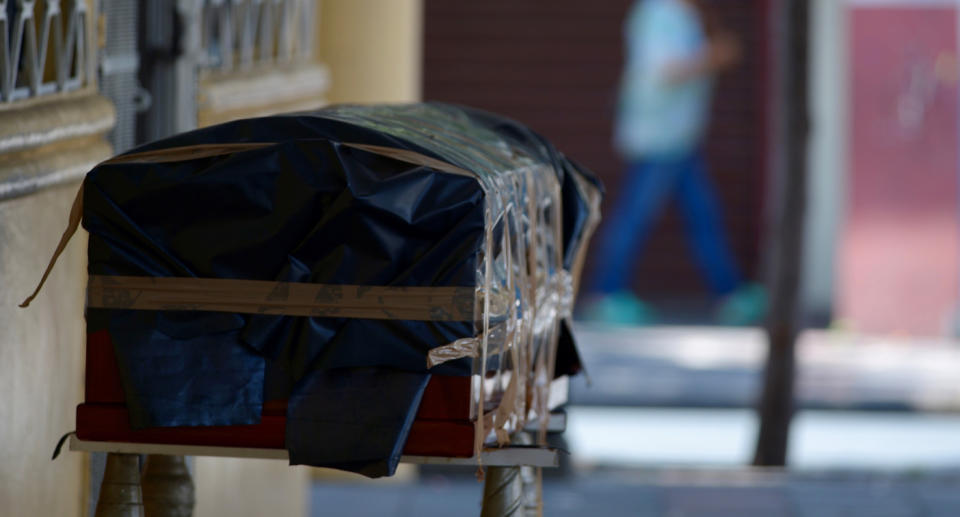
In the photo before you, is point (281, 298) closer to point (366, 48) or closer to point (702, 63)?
point (366, 48)

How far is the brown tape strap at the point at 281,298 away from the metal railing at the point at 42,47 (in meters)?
0.78

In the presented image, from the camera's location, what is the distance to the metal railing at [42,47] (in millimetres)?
3496

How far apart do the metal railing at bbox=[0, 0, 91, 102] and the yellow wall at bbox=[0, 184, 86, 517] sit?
0.84ft

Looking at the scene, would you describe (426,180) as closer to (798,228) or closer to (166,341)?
(166,341)

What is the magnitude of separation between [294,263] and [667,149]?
9.83 meters

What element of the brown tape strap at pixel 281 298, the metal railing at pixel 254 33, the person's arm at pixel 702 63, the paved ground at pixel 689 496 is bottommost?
the paved ground at pixel 689 496

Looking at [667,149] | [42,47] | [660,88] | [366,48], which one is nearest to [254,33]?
[42,47]

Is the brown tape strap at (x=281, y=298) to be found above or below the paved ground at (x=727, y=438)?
above

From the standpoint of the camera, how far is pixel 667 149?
12.5 metres

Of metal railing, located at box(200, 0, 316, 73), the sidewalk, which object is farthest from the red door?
metal railing, located at box(200, 0, 316, 73)

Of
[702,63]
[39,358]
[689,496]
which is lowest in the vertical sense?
[689,496]

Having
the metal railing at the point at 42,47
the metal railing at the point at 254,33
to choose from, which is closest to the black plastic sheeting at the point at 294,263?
the metal railing at the point at 42,47

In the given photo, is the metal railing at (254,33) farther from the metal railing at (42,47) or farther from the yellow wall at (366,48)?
the yellow wall at (366,48)

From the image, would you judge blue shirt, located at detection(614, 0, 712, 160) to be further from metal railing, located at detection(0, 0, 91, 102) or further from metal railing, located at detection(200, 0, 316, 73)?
metal railing, located at detection(0, 0, 91, 102)
